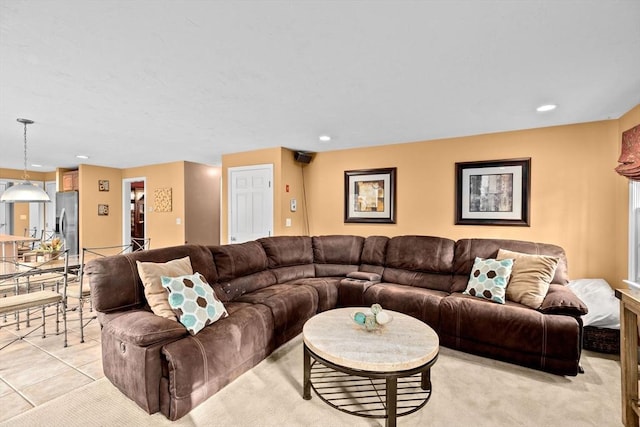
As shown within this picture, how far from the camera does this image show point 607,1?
143 cm

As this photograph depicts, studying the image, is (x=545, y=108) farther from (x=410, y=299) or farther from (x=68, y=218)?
(x=68, y=218)

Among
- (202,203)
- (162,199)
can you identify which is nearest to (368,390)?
(202,203)

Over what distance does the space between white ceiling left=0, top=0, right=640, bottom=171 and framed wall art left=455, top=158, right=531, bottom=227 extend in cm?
51

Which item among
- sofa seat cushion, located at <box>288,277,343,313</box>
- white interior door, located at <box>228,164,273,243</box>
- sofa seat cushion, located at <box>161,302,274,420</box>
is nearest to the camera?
sofa seat cushion, located at <box>161,302,274,420</box>

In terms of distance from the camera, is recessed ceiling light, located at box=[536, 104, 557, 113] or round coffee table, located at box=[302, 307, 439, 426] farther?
recessed ceiling light, located at box=[536, 104, 557, 113]

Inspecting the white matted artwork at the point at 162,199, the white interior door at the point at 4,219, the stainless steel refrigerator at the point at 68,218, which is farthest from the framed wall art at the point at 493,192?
the white interior door at the point at 4,219

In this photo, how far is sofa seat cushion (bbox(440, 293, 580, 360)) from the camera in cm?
235

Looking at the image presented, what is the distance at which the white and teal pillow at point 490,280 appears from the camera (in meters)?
2.84

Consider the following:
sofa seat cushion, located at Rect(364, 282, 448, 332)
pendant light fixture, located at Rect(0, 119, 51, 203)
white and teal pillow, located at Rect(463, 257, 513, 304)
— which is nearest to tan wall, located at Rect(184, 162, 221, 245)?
pendant light fixture, located at Rect(0, 119, 51, 203)

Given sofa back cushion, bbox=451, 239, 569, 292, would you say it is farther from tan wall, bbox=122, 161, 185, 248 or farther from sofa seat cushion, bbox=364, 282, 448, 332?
tan wall, bbox=122, 161, 185, 248

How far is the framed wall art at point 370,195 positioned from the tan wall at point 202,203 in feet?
10.7

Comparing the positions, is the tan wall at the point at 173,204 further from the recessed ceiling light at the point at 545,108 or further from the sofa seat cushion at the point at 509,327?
the recessed ceiling light at the point at 545,108

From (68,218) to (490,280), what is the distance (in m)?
8.02

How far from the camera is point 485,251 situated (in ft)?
10.8
